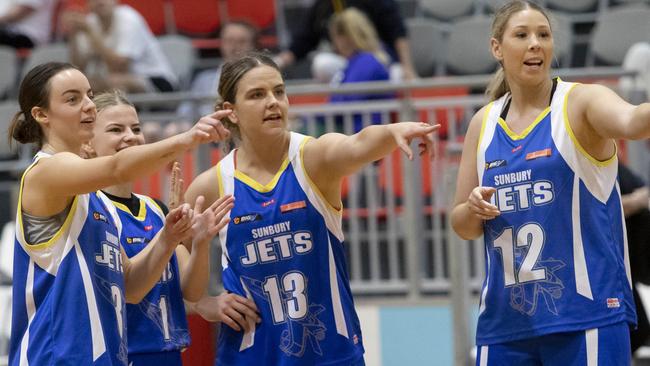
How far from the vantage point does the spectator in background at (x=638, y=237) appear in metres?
5.40

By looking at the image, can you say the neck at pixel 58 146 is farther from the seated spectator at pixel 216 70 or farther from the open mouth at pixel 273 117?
the seated spectator at pixel 216 70

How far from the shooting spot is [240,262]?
421 cm

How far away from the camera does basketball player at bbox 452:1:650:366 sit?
12.6 feet

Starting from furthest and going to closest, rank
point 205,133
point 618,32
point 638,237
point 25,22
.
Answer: point 25,22 → point 618,32 → point 638,237 → point 205,133

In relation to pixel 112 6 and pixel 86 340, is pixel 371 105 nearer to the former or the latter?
pixel 112 6

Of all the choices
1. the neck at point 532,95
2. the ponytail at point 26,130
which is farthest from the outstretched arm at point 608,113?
the ponytail at point 26,130

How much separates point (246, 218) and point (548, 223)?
1.08m

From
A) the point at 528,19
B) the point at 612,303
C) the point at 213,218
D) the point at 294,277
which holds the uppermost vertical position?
the point at 528,19

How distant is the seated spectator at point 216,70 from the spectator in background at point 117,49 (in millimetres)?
250

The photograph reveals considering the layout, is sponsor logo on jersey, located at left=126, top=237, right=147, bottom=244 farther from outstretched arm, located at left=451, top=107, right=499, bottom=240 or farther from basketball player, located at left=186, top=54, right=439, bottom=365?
outstretched arm, located at left=451, top=107, right=499, bottom=240

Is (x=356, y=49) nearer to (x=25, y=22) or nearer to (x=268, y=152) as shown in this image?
(x=25, y=22)

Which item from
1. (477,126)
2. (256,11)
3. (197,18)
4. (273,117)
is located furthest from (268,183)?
(197,18)

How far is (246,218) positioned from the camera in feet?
13.8

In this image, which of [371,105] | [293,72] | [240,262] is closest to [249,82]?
[240,262]
